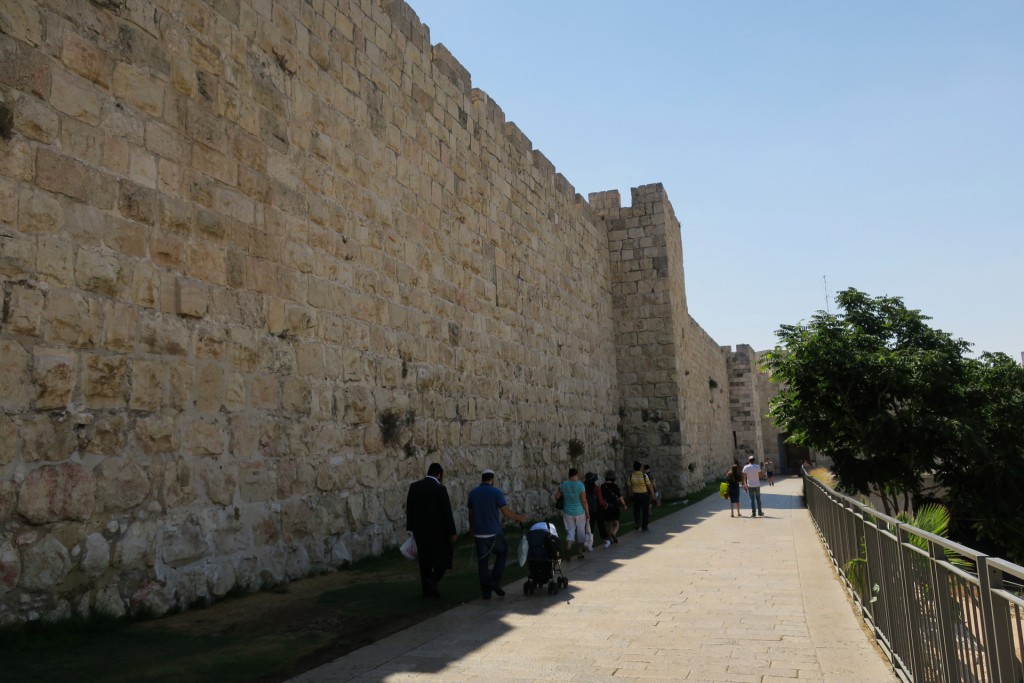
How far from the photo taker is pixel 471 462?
421 inches

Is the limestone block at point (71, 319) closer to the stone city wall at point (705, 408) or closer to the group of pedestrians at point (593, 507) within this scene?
the group of pedestrians at point (593, 507)

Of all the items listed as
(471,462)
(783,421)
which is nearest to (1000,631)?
(471,462)

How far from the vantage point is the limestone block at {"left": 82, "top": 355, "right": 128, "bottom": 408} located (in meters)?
5.15

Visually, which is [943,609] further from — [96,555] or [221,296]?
[221,296]

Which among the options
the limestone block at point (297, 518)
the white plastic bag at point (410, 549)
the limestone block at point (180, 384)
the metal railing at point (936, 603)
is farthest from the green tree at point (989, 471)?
the limestone block at point (180, 384)

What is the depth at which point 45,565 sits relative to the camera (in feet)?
15.5

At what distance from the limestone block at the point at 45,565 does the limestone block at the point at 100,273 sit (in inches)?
66.8

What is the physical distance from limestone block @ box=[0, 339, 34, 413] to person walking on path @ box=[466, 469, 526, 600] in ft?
12.2

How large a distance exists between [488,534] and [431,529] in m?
0.54

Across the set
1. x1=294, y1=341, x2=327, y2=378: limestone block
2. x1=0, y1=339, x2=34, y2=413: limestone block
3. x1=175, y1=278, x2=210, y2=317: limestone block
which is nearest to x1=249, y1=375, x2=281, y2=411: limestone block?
x1=294, y1=341, x2=327, y2=378: limestone block

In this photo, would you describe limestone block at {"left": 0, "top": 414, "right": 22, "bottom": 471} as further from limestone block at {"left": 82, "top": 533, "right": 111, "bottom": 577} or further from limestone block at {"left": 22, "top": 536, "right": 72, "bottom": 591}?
limestone block at {"left": 82, "top": 533, "right": 111, "bottom": 577}

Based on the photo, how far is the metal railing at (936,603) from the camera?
2.61 m

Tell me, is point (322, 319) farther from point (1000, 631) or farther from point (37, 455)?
point (1000, 631)

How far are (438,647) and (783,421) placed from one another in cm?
1120
